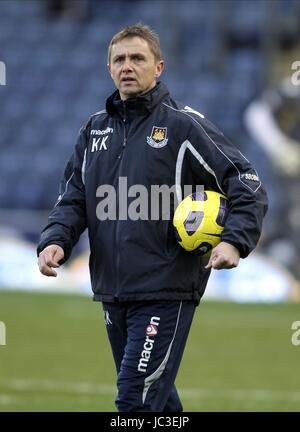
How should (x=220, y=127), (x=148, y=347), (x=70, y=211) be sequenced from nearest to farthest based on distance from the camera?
(x=148, y=347), (x=70, y=211), (x=220, y=127)

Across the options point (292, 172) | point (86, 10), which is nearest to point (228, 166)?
point (292, 172)

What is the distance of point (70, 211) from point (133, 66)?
0.89m

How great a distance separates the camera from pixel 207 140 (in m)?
6.10

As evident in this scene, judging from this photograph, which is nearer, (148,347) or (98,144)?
(148,347)

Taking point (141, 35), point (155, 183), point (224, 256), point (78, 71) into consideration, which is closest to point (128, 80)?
point (141, 35)

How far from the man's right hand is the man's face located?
35.8 inches

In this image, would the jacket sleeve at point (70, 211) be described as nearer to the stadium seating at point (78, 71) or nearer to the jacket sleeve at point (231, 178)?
the jacket sleeve at point (231, 178)

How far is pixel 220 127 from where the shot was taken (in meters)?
23.1

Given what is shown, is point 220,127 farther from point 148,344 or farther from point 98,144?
point 148,344

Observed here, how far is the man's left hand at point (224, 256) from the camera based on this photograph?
5688mm

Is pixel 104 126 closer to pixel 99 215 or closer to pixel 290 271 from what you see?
pixel 99 215

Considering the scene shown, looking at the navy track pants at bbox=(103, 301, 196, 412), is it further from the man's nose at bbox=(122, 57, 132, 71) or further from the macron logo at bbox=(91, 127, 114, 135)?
the man's nose at bbox=(122, 57, 132, 71)

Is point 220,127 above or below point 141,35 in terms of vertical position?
above
